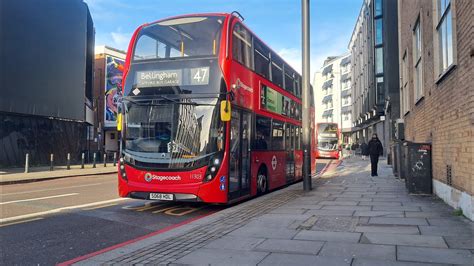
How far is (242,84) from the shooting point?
31.9ft

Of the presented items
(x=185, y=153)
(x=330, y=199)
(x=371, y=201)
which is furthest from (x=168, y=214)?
(x=371, y=201)

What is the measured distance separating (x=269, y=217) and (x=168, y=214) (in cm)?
240

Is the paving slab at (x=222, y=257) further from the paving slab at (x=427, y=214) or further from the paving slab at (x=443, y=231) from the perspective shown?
the paving slab at (x=427, y=214)

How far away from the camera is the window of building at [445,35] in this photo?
835 cm

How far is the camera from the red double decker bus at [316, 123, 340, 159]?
38312 millimetres

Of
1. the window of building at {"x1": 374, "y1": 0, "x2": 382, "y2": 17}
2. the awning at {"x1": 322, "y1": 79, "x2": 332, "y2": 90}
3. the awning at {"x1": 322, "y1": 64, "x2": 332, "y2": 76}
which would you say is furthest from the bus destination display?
the awning at {"x1": 322, "y1": 79, "x2": 332, "y2": 90}

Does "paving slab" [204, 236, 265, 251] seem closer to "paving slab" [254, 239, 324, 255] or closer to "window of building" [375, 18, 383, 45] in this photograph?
"paving slab" [254, 239, 324, 255]

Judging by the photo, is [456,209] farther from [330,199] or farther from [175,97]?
[175,97]

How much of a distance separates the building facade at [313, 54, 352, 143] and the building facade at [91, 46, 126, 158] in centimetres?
4105

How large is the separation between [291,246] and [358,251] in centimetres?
84

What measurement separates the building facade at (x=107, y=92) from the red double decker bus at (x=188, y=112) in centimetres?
3458

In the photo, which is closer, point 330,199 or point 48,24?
point 330,199

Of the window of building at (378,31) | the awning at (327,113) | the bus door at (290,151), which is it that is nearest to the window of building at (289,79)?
the bus door at (290,151)

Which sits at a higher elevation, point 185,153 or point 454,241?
Result: point 185,153
